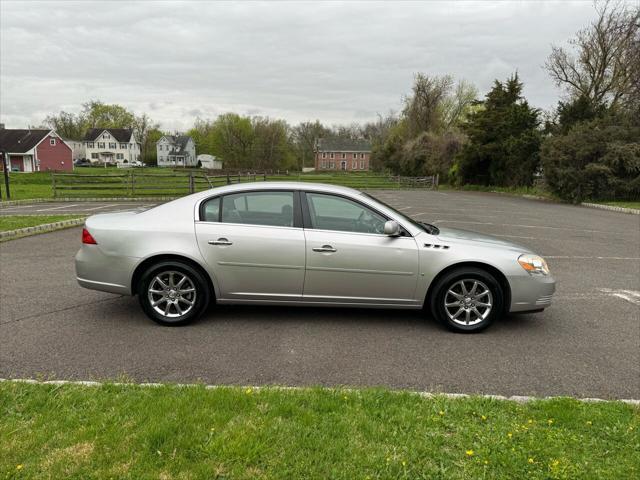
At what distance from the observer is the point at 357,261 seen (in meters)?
4.64

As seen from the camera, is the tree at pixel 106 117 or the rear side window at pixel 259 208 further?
the tree at pixel 106 117

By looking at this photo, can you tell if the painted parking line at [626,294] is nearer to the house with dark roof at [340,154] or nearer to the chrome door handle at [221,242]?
the chrome door handle at [221,242]

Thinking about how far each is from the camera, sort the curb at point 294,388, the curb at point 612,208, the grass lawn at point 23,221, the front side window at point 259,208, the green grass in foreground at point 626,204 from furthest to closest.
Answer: the green grass in foreground at point 626,204, the curb at point 612,208, the grass lawn at point 23,221, the front side window at point 259,208, the curb at point 294,388

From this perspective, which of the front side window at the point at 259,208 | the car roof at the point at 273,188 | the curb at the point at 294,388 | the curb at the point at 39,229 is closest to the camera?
the curb at the point at 294,388

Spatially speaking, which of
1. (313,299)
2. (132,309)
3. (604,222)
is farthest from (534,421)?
(604,222)

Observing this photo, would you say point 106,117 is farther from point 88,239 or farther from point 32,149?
point 88,239

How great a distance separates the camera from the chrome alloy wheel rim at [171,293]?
4742mm

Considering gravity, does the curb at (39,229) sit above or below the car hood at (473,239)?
below

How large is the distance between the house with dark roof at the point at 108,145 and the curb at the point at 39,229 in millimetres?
83494

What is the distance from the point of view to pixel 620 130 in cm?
2305

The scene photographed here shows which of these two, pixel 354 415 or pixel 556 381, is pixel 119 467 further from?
pixel 556 381

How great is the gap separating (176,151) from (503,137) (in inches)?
3247

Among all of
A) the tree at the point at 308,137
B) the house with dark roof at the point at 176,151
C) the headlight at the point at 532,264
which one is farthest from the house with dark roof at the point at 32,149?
the headlight at the point at 532,264

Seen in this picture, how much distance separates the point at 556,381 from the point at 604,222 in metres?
14.0
